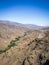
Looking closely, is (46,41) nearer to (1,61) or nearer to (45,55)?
(45,55)

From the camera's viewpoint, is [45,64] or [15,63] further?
[15,63]

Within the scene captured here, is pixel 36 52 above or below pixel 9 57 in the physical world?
above

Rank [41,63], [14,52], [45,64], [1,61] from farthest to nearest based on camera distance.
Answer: [14,52] < [1,61] < [41,63] < [45,64]

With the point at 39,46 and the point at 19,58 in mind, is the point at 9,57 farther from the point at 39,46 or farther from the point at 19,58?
the point at 39,46

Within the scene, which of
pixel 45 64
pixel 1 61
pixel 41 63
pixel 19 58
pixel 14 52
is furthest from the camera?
pixel 14 52

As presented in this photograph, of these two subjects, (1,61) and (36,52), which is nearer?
(36,52)

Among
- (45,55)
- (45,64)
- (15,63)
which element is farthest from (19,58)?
(45,64)

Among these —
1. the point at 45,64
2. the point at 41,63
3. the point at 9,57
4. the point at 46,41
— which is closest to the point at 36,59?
the point at 41,63

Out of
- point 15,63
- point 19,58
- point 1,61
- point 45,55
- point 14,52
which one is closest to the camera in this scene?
point 45,55

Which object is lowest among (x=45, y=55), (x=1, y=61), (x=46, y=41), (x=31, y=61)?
(x=1, y=61)
